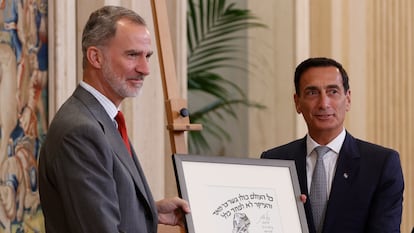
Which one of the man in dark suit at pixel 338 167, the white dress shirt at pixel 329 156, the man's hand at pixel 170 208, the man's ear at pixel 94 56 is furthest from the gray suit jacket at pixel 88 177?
the white dress shirt at pixel 329 156

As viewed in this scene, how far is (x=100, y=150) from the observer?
11.9 feet

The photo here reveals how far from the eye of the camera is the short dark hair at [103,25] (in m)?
3.84

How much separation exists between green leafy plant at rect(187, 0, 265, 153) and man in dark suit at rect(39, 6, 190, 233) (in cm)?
412

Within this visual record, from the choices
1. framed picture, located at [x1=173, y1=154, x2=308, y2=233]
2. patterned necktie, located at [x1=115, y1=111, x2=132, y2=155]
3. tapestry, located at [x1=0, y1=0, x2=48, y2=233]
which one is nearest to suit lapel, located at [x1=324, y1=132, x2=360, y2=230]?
framed picture, located at [x1=173, y1=154, x2=308, y2=233]

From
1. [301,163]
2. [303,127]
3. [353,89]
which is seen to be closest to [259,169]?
[301,163]

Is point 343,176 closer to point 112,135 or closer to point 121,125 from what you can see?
point 121,125

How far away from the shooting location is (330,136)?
4879 mm

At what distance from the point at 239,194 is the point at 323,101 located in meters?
0.65

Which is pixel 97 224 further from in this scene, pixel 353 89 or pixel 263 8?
pixel 353 89

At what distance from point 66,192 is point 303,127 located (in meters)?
4.87

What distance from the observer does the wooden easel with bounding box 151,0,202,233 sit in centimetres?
477

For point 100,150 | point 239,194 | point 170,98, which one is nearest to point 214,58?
point 170,98

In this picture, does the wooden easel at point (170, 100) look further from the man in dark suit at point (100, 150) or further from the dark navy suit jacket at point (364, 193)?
the man in dark suit at point (100, 150)

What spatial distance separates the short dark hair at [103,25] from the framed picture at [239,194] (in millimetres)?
629
